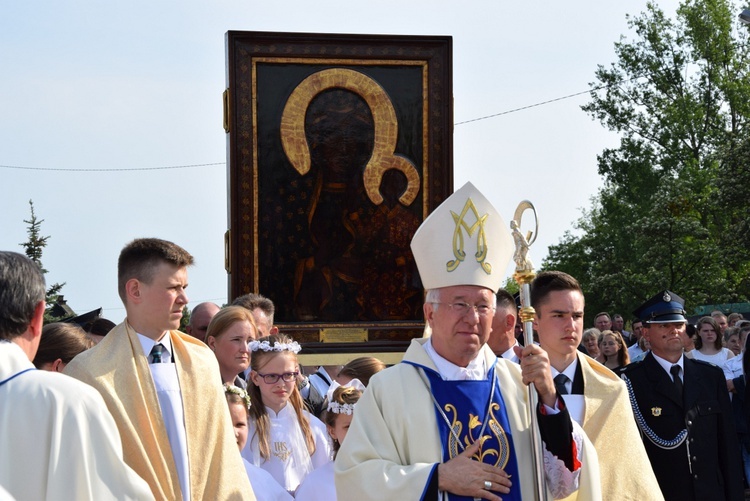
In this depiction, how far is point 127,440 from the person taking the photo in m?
5.18

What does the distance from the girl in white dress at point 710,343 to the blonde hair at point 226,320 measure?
7.24 metres

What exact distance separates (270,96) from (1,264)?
1004 centimetres

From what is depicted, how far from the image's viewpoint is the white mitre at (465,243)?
5.16 metres

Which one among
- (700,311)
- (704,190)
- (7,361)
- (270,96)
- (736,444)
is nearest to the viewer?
(7,361)

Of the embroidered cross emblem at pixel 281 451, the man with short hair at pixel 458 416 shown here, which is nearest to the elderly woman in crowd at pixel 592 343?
the embroidered cross emblem at pixel 281 451

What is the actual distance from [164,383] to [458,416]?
146 centimetres

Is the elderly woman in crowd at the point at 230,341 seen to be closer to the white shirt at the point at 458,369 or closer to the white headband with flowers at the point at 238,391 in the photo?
the white headband with flowers at the point at 238,391

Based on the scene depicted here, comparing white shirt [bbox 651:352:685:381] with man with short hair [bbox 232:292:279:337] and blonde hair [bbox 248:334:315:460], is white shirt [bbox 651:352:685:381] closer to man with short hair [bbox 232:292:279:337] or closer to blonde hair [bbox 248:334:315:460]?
blonde hair [bbox 248:334:315:460]

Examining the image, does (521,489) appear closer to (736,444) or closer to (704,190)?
(736,444)

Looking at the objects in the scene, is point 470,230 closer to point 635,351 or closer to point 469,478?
point 469,478

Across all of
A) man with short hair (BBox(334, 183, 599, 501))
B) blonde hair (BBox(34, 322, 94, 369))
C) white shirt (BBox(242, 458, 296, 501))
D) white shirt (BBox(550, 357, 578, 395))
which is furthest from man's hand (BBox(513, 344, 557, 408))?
blonde hair (BBox(34, 322, 94, 369))

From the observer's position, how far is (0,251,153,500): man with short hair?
3.74m

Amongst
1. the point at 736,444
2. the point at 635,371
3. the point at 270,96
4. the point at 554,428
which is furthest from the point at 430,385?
the point at 270,96

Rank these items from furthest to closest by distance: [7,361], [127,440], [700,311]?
[700,311]
[127,440]
[7,361]
